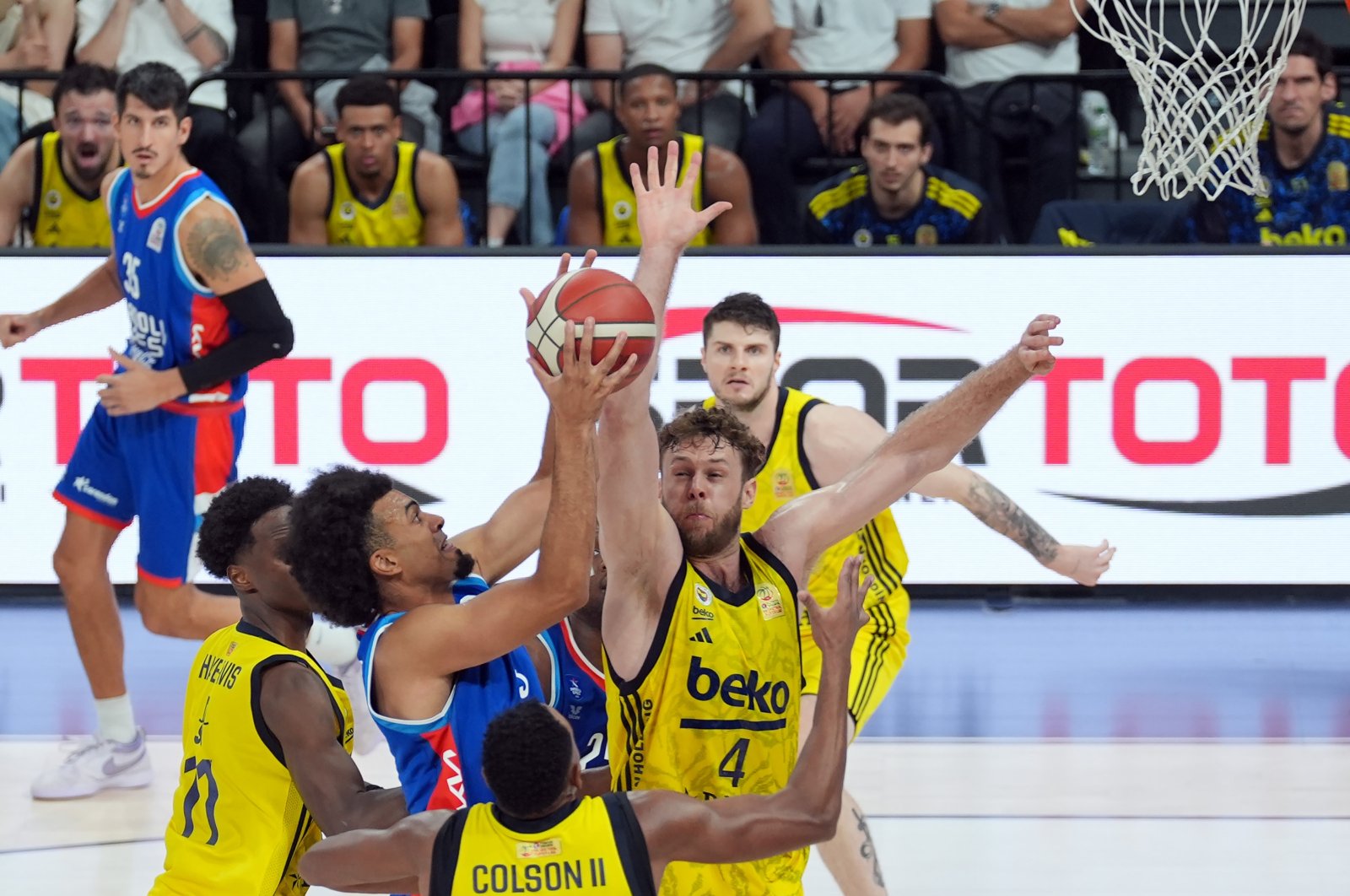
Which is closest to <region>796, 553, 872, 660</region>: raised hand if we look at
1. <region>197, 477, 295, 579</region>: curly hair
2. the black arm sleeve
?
<region>197, 477, 295, 579</region>: curly hair

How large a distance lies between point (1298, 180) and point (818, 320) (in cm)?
221

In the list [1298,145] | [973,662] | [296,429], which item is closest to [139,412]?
[296,429]

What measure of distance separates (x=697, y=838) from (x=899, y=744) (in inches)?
147

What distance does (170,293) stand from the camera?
6.27m

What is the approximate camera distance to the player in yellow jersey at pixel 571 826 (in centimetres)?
297

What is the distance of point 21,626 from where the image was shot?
866 centimetres

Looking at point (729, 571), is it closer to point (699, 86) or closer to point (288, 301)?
point (288, 301)

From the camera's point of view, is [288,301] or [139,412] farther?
[288,301]

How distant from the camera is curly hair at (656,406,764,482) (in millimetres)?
3756

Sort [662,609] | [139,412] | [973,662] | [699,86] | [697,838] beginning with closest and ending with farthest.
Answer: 1. [697,838]
2. [662,609]
3. [139,412]
4. [973,662]
5. [699,86]

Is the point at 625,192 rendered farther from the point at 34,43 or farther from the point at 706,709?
the point at 706,709

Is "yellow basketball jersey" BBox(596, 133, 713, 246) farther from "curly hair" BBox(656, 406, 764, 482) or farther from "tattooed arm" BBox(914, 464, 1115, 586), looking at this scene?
"curly hair" BBox(656, 406, 764, 482)

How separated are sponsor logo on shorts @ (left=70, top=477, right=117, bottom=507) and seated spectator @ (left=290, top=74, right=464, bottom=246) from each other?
8.81ft

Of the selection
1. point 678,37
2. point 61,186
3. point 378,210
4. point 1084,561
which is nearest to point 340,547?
point 1084,561
